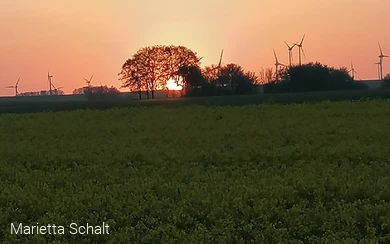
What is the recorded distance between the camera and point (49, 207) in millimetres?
10781

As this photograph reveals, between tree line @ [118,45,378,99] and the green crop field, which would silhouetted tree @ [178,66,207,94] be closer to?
tree line @ [118,45,378,99]

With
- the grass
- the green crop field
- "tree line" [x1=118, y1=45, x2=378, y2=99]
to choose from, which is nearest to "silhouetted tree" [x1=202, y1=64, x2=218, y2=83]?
"tree line" [x1=118, y1=45, x2=378, y2=99]

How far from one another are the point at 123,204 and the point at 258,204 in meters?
2.54

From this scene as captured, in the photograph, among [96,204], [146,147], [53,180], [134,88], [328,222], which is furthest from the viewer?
[134,88]

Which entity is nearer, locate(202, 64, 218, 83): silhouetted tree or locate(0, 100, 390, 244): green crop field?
locate(0, 100, 390, 244): green crop field

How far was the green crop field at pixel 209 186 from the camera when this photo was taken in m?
8.90

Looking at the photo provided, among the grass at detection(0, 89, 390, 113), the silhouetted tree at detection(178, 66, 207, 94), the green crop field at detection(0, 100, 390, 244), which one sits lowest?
the green crop field at detection(0, 100, 390, 244)

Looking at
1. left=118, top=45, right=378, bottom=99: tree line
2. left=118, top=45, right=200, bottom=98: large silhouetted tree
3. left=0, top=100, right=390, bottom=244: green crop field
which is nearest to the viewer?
left=0, top=100, right=390, bottom=244: green crop field

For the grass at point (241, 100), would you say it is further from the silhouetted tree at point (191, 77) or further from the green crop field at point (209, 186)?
the green crop field at point (209, 186)

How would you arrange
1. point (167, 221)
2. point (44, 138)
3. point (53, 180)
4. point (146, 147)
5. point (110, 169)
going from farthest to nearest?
point (44, 138)
point (146, 147)
point (110, 169)
point (53, 180)
point (167, 221)

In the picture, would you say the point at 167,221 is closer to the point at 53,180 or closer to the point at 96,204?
the point at 96,204

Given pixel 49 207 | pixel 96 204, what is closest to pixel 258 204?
pixel 96 204

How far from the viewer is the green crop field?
8898mm

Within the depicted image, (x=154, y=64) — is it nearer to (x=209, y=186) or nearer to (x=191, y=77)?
(x=191, y=77)
